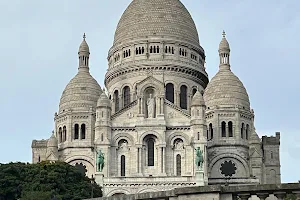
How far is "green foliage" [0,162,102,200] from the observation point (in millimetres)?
55469

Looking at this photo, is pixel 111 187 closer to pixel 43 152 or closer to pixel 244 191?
pixel 43 152

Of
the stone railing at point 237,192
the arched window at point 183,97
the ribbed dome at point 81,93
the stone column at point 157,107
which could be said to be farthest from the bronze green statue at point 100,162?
the stone railing at point 237,192

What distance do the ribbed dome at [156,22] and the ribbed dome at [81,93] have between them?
6.18 metres

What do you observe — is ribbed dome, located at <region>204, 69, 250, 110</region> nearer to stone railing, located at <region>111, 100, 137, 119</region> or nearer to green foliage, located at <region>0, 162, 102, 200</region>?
stone railing, located at <region>111, 100, 137, 119</region>

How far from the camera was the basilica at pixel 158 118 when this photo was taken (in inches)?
2771

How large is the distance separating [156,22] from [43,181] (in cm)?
3161

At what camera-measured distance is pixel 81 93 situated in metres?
80.6

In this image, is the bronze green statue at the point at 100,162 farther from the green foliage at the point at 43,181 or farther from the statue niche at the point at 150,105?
the green foliage at the point at 43,181

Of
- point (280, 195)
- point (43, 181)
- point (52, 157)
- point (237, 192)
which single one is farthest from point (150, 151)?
point (280, 195)

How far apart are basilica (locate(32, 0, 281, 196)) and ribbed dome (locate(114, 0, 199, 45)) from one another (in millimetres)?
101

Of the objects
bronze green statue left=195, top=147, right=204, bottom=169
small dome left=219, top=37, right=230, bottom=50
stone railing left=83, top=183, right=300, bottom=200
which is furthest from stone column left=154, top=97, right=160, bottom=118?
stone railing left=83, top=183, right=300, bottom=200

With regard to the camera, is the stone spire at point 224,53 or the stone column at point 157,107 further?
the stone spire at point 224,53

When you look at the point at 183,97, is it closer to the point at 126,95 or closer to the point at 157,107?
the point at 126,95

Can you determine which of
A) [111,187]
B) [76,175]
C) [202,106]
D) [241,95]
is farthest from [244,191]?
[241,95]
